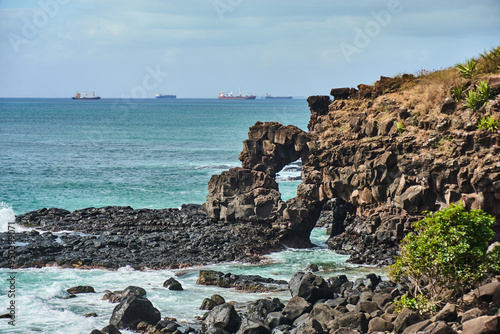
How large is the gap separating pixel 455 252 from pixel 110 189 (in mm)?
56737

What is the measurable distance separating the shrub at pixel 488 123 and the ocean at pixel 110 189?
11.4 m

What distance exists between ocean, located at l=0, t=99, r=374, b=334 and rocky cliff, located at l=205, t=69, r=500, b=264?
3.15 m

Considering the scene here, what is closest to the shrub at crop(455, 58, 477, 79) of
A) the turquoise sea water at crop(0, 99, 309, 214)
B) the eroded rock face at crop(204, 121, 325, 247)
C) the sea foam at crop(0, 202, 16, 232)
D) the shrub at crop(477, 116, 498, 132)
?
the shrub at crop(477, 116, 498, 132)

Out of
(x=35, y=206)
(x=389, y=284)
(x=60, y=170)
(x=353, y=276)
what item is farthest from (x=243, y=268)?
(x=60, y=170)

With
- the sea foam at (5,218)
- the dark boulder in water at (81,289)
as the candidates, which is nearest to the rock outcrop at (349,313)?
the dark boulder in water at (81,289)

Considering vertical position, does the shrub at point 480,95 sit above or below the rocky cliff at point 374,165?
above

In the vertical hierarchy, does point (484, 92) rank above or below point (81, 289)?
above

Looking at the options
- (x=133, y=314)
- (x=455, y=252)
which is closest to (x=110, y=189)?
(x=133, y=314)

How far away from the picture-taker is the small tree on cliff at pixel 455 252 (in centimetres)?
2289

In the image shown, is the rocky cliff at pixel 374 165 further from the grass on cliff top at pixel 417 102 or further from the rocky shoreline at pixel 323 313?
the rocky shoreline at pixel 323 313

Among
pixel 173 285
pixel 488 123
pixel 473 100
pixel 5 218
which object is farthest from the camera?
pixel 5 218

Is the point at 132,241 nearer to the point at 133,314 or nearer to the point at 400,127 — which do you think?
the point at 133,314

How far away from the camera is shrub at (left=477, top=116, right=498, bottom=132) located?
108 ft

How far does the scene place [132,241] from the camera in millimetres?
42188
